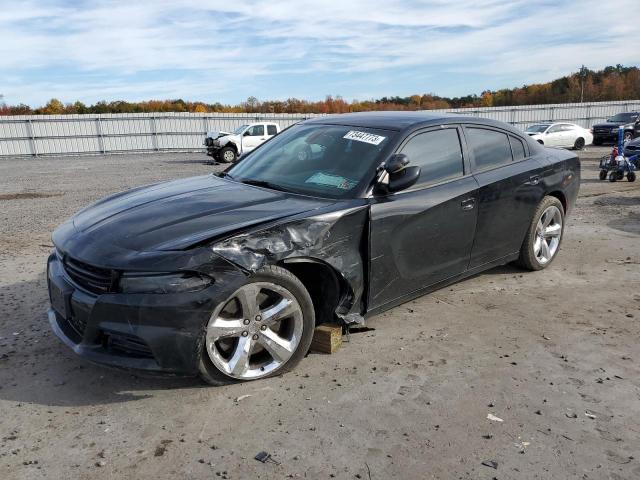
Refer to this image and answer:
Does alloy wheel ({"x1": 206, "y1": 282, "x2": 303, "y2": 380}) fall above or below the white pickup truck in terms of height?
below

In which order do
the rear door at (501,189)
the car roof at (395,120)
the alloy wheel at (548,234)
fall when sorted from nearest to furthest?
the car roof at (395,120) → the rear door at (501,189) → the alloy wheel at (548,234)

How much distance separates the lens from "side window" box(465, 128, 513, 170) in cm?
460

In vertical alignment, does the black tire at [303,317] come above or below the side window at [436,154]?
below

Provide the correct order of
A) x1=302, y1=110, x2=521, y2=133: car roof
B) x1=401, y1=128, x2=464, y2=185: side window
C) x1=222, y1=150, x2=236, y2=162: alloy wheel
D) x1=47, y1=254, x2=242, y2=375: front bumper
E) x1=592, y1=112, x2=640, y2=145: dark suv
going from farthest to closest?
A: x1=592, y1=112, x2=640, y2=145: dark suv, x1=222, y1=150, x2=236, y2=162: alloy wheel, x1=302, y1=110, x2=521, y2=133: car roof, x1=401, y1=128, x2=464, y2=185: side window, x1=47, y1=254, x2=242, y2=375: front bumper

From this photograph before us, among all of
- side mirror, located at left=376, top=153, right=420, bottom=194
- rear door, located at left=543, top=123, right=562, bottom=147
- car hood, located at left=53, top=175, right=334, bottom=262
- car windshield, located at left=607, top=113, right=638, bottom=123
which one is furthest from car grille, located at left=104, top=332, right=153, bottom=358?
car windshield, located at left=607, top=113, right=638, bottom=123

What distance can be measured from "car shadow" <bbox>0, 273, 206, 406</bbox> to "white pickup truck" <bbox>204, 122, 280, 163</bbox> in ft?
62.2

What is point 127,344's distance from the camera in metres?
3.02

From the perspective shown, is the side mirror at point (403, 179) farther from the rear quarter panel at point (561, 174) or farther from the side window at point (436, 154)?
the rear quarter panel at point (561, 174)

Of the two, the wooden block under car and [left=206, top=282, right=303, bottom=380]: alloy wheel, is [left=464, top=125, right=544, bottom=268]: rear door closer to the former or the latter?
the wooden block under car

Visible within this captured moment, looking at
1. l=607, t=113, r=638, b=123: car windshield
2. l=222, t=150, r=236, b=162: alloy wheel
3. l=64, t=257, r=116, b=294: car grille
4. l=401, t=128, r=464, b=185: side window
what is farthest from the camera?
l=607, t=113, r=638, b=123: car windshield

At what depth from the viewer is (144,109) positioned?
2335 inches

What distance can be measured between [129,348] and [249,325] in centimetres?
68

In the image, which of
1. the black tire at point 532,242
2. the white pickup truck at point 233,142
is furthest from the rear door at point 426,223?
the white pickup truck at point 233,142

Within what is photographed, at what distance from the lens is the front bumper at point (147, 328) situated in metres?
2.90
